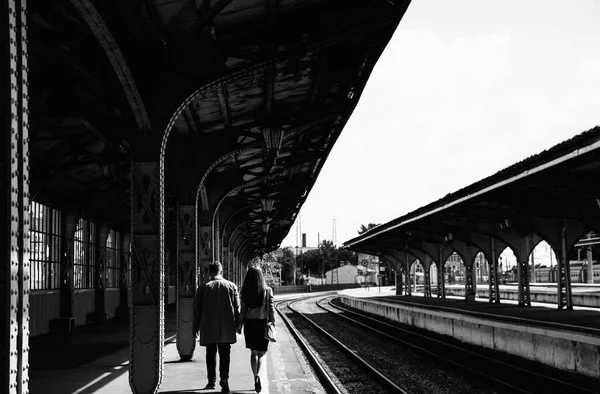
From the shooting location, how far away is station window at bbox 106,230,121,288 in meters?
29.7

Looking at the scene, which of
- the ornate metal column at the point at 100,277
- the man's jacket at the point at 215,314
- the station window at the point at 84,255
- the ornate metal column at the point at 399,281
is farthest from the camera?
the ornate metal column at the point at 399,281

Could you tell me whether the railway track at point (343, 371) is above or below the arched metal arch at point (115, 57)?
below

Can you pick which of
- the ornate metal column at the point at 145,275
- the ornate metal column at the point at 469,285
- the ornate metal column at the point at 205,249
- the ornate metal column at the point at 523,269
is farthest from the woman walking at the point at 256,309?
the ornate metal column at the point at 469,285

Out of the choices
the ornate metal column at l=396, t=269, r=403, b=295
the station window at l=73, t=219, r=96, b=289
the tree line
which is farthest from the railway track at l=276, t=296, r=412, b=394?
the tree line

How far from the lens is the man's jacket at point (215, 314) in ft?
32.1

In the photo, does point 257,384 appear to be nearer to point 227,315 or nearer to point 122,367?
point 227,315

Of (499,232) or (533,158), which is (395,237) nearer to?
(499,232)

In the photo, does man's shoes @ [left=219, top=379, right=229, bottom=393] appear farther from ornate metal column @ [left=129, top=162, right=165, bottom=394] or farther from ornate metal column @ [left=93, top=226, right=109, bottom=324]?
ornate metal column @ [left=93, top=226, right=109, bottom=324]

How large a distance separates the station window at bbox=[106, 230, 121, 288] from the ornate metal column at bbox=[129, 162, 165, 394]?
19.8 m

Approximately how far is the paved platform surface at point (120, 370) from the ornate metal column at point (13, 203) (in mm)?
6285

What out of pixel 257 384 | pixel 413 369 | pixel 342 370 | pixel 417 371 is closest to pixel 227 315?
pixel 257 384

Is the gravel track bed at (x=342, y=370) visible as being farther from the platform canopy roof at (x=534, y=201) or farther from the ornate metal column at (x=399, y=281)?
the ornate metal column at (x=399, y=281)

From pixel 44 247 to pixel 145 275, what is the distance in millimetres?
12289

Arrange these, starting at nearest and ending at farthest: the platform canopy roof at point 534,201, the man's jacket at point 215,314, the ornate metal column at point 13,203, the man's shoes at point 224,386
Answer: the ornate metal column at point 13,203 < the man's jacket at point 215,314 < the man's shoes at point 224,386 < the platform canopy roof at point 534,201
